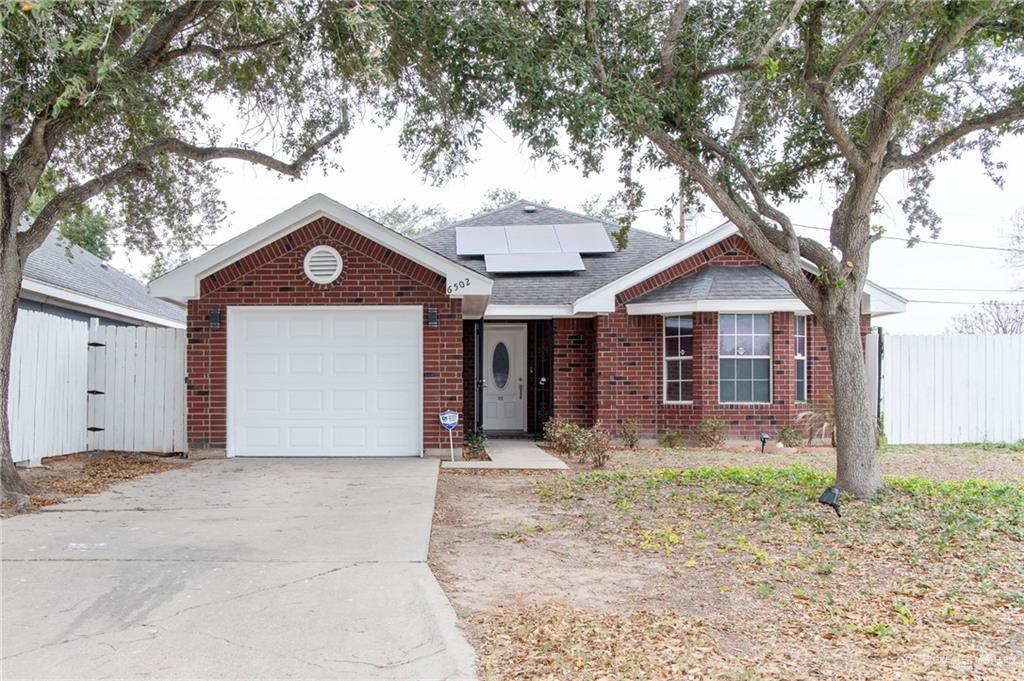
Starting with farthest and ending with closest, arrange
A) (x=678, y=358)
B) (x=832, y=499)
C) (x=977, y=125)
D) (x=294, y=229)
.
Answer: (x=678, y=358)
(x=294, y=229)
(x=977, y=125)
(x=832, y=499)

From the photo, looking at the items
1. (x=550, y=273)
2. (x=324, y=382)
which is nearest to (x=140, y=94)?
(x=324, y=382)

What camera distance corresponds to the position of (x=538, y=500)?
857 centimetres

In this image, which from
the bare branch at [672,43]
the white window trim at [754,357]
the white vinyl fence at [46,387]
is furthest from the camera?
the white window trim at [754,357]

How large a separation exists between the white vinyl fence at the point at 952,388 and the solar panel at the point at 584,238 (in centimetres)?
615

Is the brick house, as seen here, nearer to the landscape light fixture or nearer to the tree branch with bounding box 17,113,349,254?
the tree branch with bounding box 17,113,349,254

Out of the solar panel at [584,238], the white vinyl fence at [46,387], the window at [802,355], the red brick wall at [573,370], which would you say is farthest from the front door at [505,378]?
the white vinyl fence at [46,387]

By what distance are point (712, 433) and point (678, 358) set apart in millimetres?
1580

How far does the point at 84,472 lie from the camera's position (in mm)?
10133

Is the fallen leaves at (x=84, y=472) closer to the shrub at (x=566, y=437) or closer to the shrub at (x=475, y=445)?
the shrub at (x=475, y=445)

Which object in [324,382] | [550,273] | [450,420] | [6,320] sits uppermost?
[550,273]

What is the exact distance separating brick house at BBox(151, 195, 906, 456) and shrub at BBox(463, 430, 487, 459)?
1.16ft

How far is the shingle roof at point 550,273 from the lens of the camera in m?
15.3

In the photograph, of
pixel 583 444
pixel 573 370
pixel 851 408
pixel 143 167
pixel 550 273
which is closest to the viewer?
pixel 851 408

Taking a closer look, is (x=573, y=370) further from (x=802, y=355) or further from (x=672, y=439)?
(x=802, y=355)
